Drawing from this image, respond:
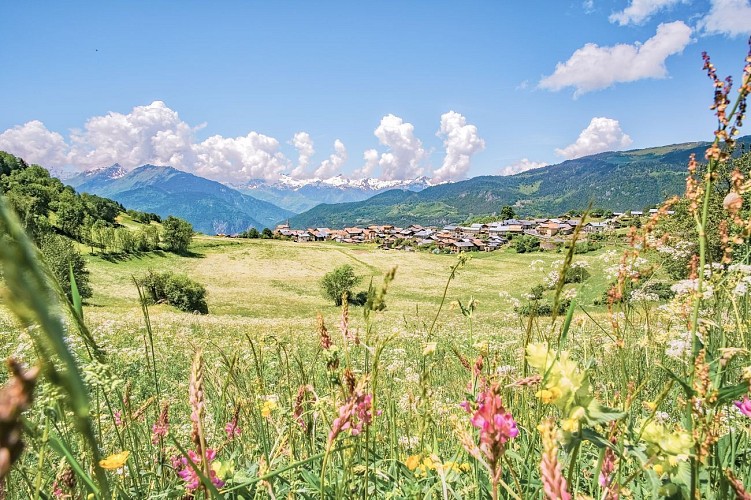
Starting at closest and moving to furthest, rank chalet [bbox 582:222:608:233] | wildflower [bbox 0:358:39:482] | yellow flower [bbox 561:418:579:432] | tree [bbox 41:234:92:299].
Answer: wildflower [bbox 0:358:39:482] < yellow flower [bbox 561:418:579:432] < tree [bbox 41:234:92:299] < chalet [bbox 582:222:608:233]

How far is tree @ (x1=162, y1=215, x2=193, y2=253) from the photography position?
73250 mm

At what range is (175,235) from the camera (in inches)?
2889

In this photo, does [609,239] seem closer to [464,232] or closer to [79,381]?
[79,381]

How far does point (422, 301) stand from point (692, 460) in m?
49.3

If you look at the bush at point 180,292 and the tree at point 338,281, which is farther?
the tree at point 338,281

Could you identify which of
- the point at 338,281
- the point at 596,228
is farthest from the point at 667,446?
the point at 338,281

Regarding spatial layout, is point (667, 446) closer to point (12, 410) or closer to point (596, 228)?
point (12, 410)

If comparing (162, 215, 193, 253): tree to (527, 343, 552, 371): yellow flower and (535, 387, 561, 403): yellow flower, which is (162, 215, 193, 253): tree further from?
(535, 387, 561, 403): yellow flower

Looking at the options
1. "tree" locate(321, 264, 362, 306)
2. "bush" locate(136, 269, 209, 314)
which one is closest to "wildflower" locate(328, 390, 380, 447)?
"bush" locate(136, 269, 209, 314)

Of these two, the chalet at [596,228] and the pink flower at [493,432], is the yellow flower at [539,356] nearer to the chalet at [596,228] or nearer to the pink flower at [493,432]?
the pink flower at [493,432]

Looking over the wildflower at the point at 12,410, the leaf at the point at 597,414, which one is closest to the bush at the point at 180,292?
the leaf at the point at 597,414

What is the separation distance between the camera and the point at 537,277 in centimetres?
5869

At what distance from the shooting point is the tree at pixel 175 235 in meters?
73.2

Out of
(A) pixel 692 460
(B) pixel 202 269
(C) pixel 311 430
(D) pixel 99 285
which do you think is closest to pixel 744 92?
(A) pixel 692 460
